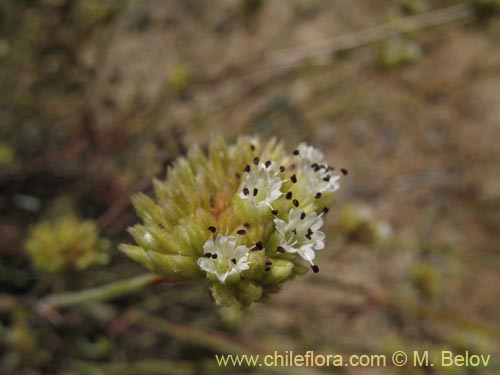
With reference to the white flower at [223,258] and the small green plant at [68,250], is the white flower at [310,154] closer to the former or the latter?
the white flower at [223,258]

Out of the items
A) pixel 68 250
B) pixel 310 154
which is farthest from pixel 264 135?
pixel 310 154

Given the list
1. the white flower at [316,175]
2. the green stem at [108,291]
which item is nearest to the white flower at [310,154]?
the white flower at [316,175]

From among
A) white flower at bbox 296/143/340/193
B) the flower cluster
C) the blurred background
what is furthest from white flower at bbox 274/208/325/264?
the blurred background

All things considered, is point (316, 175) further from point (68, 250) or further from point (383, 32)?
point (383, 32)

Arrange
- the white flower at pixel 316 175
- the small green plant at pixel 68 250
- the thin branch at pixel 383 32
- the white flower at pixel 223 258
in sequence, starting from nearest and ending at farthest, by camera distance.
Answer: the white flower at pixel 223 258
the white flower at pixel 316 175
the small green plant at pixel 68 250
the thin branch at pixel 383 32

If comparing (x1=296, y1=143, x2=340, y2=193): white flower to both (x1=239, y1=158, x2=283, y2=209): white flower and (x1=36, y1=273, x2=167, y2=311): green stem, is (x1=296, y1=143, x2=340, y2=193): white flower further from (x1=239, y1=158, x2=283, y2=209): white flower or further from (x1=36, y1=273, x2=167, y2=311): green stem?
(x1=36, y1=273, x2=167, y2=311): green stem

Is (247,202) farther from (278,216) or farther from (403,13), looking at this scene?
(403,13)

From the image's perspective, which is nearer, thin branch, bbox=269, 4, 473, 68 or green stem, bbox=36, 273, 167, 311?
green stem, bbox=36, 273, 167, 311
